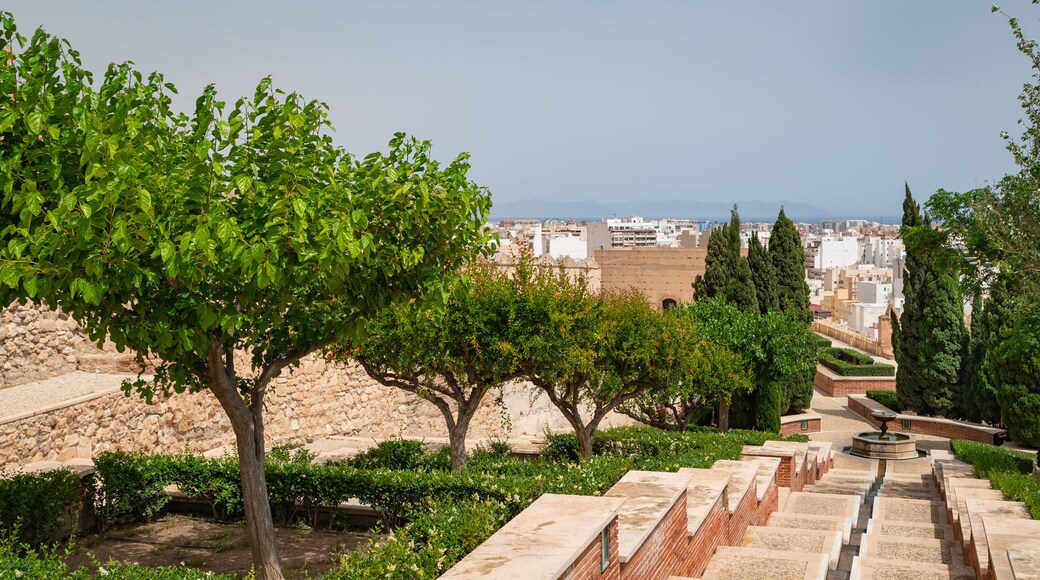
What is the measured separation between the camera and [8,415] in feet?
38.1

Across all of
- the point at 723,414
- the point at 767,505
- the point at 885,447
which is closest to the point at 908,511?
the point at 767,505

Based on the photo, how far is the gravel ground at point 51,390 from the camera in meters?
12.3

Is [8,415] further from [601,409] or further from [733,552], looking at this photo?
[733,552]

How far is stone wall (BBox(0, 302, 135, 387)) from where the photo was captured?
13859 mm

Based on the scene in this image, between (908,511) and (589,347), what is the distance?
197 inches

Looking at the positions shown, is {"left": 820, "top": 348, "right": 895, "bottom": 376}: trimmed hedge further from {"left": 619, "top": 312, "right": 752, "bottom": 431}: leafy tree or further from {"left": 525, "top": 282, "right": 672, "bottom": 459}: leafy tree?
{"left": 525, "top": 282, "right": 672, "bottom": 459}: leafy tree

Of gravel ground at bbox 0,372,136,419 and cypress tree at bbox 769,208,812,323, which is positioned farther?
cypress tree at bbox 769,208,812,323

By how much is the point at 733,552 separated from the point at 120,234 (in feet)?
19.4

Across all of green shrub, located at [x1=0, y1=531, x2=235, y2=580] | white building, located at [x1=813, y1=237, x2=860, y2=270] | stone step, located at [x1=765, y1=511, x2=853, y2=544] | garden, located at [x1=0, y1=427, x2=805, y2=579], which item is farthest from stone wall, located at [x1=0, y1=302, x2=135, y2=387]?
white building, located at [x1=813, y1=237, x2=860, y2=270]

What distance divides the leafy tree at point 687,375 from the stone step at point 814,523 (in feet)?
11.1

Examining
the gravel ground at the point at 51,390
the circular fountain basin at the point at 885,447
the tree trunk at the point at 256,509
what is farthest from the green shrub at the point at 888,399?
the tree trunk at the point at 256,509

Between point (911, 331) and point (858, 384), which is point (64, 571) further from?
point (858, 384)

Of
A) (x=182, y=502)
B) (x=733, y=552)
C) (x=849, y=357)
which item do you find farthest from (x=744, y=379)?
(x=849, y=357)

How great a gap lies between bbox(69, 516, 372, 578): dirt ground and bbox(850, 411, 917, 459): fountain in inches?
625
